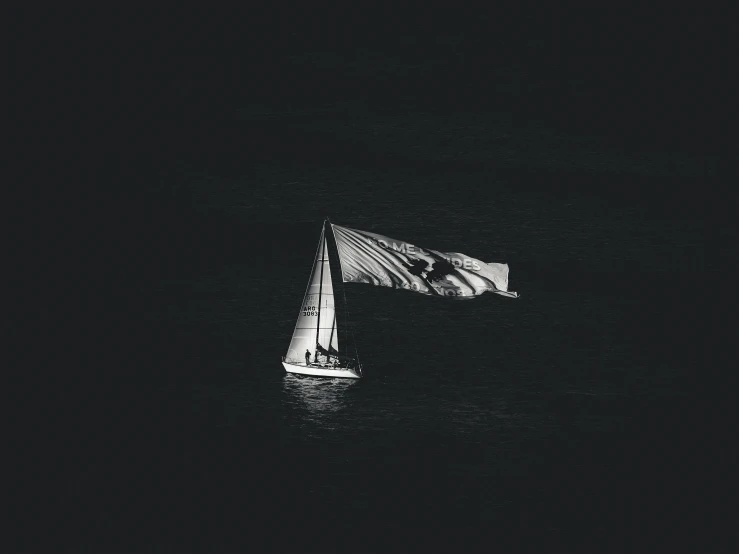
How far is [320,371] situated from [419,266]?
68.6ft

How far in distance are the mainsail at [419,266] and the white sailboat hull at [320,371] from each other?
16.5 m

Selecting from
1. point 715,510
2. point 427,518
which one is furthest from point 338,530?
A: point 715,510

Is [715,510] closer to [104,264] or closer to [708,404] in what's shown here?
[708,404]

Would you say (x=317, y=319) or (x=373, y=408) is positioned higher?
(x=317, y=319)

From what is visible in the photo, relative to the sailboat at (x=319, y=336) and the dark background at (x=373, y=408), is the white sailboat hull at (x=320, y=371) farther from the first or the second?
the dark background at (x=373, y=408)

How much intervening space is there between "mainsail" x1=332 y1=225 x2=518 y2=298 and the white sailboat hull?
648 inches

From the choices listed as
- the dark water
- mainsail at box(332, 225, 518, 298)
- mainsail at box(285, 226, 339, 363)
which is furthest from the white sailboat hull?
mainsail at box(332, 225, 518, 298)

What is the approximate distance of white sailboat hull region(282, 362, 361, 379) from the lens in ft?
529

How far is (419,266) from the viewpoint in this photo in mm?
148875

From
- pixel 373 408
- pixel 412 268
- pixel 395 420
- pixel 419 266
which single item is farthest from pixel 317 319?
pixel 419 266

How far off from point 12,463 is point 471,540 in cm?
5029

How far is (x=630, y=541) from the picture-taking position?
13512 cm

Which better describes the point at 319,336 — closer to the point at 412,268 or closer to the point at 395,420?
the point at 395,420

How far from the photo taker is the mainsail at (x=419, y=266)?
148500 mm
